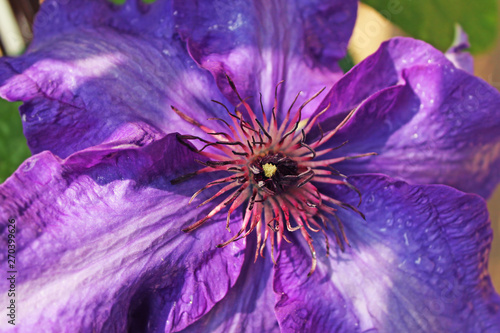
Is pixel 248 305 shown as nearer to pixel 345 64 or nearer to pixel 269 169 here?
pixel 269 169

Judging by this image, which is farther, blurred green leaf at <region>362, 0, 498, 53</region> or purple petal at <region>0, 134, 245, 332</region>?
blurred green leaf at <region>362, 0, 498, 53</region>

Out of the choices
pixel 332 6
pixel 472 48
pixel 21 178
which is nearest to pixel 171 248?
pixel 21 178

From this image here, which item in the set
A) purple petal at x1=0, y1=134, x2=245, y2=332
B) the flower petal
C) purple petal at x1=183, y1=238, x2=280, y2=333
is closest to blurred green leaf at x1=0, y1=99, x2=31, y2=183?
the flower petal

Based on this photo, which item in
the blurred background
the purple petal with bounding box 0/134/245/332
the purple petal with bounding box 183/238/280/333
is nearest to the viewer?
the purple petal with bounding box 0/134/245/332

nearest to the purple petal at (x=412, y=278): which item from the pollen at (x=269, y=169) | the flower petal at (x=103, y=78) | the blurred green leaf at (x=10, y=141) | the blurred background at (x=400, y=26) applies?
the pollen at (x=269, y=169)

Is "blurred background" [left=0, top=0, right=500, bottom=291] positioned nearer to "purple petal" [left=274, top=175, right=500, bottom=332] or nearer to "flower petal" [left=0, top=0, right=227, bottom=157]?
"flower petal" [left=0, top=0, right=227, bottom=157]

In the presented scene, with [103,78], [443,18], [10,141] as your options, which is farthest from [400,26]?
[10,141]
